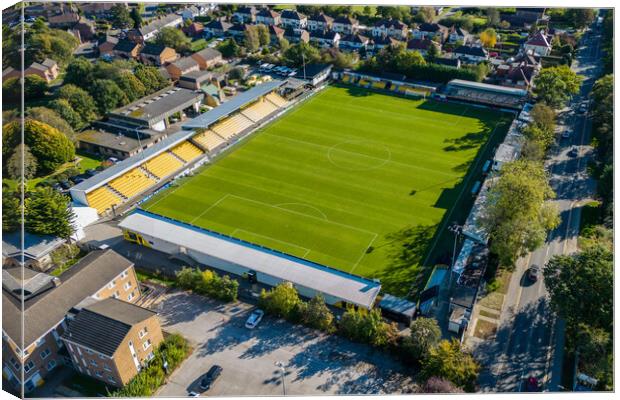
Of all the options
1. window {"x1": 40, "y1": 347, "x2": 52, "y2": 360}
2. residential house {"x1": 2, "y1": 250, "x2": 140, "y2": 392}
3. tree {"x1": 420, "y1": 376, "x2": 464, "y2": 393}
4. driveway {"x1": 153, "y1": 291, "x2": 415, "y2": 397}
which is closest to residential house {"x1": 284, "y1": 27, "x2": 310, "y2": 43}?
residential house {"x1": 2, "y1": 250, "x2": 140, "y2": 392}

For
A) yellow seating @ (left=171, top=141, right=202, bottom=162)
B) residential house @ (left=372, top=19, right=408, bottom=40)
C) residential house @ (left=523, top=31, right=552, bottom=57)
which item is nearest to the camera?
yellow seating @ (left=171, top=141, right=202, bottom=162)

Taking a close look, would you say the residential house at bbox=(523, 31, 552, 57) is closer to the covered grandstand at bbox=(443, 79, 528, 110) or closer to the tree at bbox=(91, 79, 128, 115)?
the covered grandstand at bbox=(443, 79, 528, 110)

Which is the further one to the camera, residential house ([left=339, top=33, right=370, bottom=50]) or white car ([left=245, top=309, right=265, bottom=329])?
residential house ([left=339, top=33, right=370, bottom=50])

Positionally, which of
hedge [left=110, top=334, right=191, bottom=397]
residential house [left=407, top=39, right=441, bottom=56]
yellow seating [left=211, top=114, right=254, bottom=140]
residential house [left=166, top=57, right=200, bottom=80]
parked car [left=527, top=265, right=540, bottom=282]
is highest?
residential house [left=407, top=39, right=441, bottom=56]

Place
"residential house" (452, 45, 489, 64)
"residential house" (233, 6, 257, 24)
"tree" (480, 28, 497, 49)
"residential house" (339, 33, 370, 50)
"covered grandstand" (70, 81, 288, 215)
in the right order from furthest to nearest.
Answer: "residential house" (233, 6, 257, 24), "residential house" (339, 33, 370, 50), "tree" (480, 28, 497, 49), "residential house" (452, 45, 489, 64), "covered grandstand" (70, 81, 288, 215)

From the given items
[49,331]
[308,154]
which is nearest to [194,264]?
[49,331]

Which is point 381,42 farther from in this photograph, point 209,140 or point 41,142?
point 41,142

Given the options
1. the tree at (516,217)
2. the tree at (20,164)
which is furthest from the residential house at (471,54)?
the tree at (20,164)
